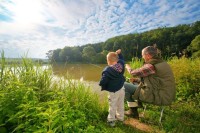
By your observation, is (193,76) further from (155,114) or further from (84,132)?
(84,132)

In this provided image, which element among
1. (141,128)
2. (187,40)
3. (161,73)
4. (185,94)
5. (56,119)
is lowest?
(141,128)

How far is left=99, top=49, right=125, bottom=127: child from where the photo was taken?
12.9ft

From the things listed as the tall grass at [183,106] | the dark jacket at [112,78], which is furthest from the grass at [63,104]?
the dark jacket at [112,78]

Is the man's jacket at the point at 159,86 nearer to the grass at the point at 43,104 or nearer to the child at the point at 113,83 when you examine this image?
the child at the point at 113,83

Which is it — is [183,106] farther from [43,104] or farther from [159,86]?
[43,104]

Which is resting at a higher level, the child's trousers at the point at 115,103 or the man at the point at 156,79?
the man at the point at 156,79

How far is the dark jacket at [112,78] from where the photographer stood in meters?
3.90

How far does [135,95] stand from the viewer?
413 cm

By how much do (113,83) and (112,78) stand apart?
10 centimetres

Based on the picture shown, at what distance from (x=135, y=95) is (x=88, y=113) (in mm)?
1115

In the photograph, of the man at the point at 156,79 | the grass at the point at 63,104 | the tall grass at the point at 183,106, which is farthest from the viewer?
the tall grass at the point at 183,106

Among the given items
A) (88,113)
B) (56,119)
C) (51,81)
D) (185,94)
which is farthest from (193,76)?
(56,119)

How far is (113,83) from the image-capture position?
394cm

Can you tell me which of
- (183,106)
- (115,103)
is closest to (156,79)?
(115,103)
